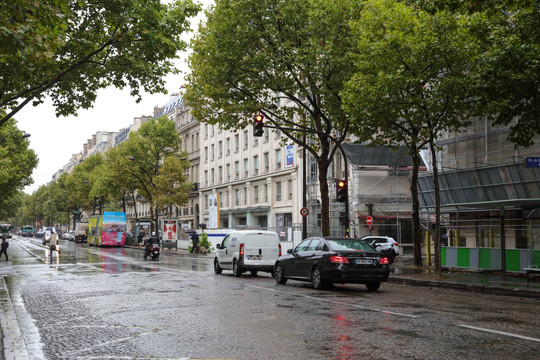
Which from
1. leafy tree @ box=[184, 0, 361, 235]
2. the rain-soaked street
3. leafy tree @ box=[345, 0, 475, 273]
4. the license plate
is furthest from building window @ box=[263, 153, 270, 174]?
the license plate

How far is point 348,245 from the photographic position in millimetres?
15586

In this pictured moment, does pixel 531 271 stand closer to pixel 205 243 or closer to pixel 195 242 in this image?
pixel 205 243

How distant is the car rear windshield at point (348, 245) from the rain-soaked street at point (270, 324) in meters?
1.14

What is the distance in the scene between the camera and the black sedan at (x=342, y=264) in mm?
14914

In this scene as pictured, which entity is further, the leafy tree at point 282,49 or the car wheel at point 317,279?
the leafy tree at point 282,49

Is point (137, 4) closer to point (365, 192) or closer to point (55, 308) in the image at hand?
point (55, 308)

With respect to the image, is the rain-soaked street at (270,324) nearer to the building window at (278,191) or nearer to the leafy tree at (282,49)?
the leafy tree at (282,49)

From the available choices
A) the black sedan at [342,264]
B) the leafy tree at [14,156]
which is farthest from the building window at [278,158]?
the black sedan at [342,264]

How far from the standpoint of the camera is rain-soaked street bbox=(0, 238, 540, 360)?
7.02 meters

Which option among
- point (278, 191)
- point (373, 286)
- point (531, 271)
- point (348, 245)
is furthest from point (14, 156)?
point (531, 271)

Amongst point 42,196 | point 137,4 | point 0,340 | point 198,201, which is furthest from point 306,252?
point 42,196

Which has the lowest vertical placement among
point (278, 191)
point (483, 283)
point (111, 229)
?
point (483, 283)

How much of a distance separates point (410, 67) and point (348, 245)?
283 inches

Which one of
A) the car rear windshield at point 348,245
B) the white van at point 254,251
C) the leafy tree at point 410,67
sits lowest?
the white van at point 254,251
